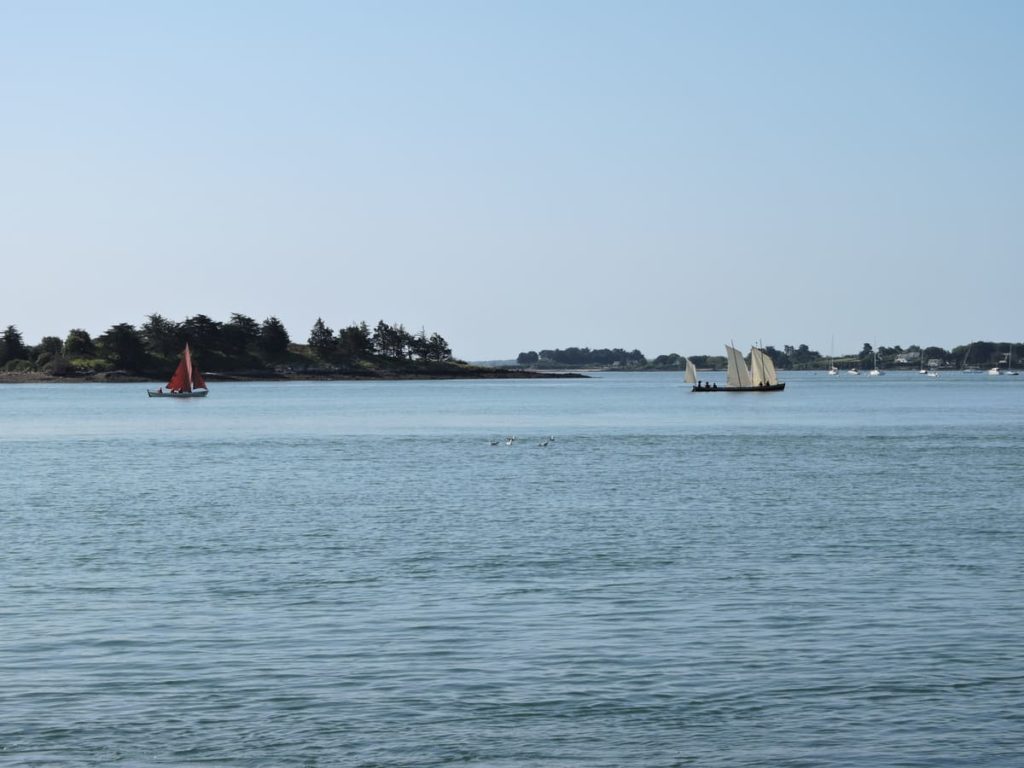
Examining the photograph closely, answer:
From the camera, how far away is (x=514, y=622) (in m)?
29.2

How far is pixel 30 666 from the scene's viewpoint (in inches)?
993

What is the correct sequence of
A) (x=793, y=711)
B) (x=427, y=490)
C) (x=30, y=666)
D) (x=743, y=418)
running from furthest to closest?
(x=743, y=418) → (x=427, y=490) → (x=30, y=666) → (x=793, y=711)

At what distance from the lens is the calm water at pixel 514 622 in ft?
68.5

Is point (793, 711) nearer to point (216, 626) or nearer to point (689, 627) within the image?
point (689, 627)

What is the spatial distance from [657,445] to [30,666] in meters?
80.0

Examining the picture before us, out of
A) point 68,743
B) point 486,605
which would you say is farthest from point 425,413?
point 68,743

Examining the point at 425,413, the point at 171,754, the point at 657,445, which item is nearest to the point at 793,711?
the point at 171,754

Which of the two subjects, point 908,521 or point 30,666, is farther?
point 908,521

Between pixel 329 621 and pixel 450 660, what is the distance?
4701mm

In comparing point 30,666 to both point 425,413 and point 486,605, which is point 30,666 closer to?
Answer: point 486,605

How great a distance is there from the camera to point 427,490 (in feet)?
208

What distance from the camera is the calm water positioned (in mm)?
20875

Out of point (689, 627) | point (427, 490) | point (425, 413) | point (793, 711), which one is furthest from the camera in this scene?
point (425, 413)

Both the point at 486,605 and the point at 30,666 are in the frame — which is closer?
the point at 30,666
